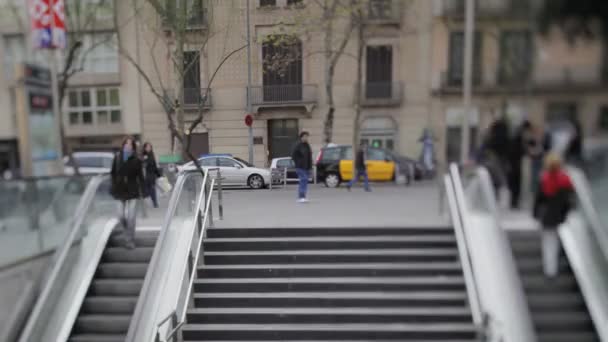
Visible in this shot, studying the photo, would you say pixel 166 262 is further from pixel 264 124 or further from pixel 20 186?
pixel 264 124

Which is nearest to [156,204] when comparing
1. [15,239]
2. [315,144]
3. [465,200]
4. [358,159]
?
[15,239]

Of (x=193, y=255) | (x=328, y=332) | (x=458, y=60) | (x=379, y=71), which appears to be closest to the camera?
(x=458, y=60)

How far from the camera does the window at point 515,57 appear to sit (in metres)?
1.35

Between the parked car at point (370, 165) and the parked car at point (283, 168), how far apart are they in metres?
0.13

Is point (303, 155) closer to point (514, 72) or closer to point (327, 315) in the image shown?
point (514, 72)

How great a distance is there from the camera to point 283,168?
→ 2182 millimetres

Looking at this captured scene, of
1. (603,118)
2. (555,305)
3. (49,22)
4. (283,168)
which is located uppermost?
(49,22)

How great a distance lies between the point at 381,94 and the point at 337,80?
26 cm

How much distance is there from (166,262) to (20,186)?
1.67 metres

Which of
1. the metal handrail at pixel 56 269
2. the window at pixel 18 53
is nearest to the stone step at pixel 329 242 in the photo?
the metal handrail at pixel 56 269

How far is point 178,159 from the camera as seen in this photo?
224cm

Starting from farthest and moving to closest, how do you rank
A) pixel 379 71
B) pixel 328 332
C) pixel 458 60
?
1. pixel 328 332
2. pixel 379 71
3. pixel 458 60

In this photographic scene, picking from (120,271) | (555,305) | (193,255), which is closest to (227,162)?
(193,255)

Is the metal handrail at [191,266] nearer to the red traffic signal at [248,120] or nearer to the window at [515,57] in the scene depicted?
the red traffic signal at [248,120]
